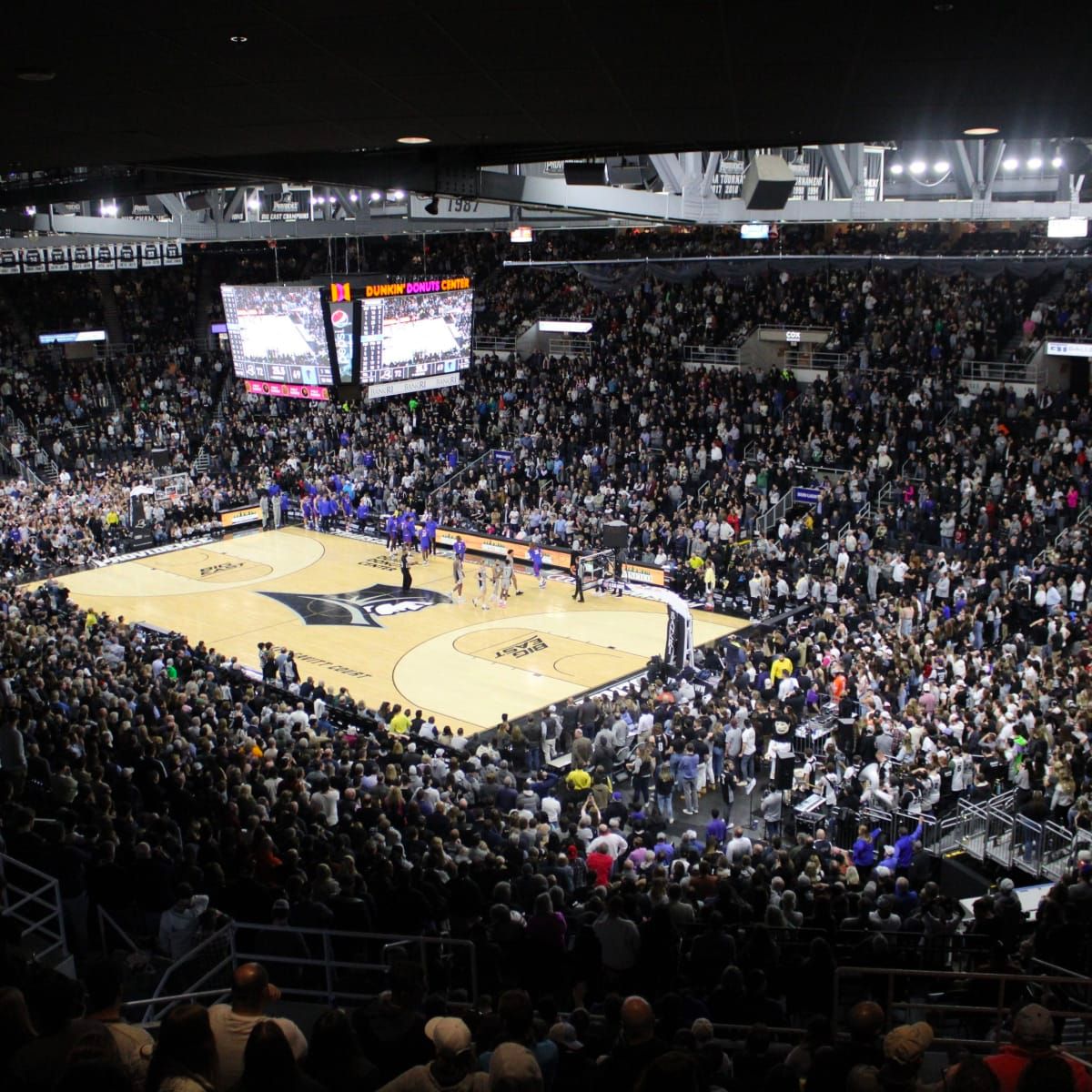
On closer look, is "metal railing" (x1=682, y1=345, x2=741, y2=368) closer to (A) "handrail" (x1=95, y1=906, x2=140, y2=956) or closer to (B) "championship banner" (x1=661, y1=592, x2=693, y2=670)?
(B) "championship banner" (x1=661, y1=592, x2=693, y2=670)

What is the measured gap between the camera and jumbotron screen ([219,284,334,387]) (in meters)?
27.1

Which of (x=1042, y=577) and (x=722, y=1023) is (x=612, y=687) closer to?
(x=1042, y=577)

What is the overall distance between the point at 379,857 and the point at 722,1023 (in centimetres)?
446

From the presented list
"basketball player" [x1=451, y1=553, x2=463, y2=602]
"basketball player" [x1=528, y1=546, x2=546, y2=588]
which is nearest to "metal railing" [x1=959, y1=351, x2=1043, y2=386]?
"basketball player" [x1=528, y1=546, x2=546, y2=588]

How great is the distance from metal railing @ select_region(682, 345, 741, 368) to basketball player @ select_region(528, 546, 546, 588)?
10176mm

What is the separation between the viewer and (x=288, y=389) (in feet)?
94.3

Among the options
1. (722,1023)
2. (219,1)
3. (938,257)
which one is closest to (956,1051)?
(722,1023)

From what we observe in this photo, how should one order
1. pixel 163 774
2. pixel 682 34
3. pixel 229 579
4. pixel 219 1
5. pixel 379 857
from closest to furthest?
pixel 219 1
pixel 682 34
pixel 379 857
pixel 163 774
pixel 229 579

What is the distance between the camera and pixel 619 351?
41.7 m

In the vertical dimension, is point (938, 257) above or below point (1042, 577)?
above

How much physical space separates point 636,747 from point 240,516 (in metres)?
24.2

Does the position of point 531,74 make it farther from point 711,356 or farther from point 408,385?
point 711,356

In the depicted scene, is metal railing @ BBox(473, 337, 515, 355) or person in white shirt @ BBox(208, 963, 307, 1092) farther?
metal railing @ BBox(473, 337, 515, 355)

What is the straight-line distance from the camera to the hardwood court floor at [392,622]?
25.5 metres
